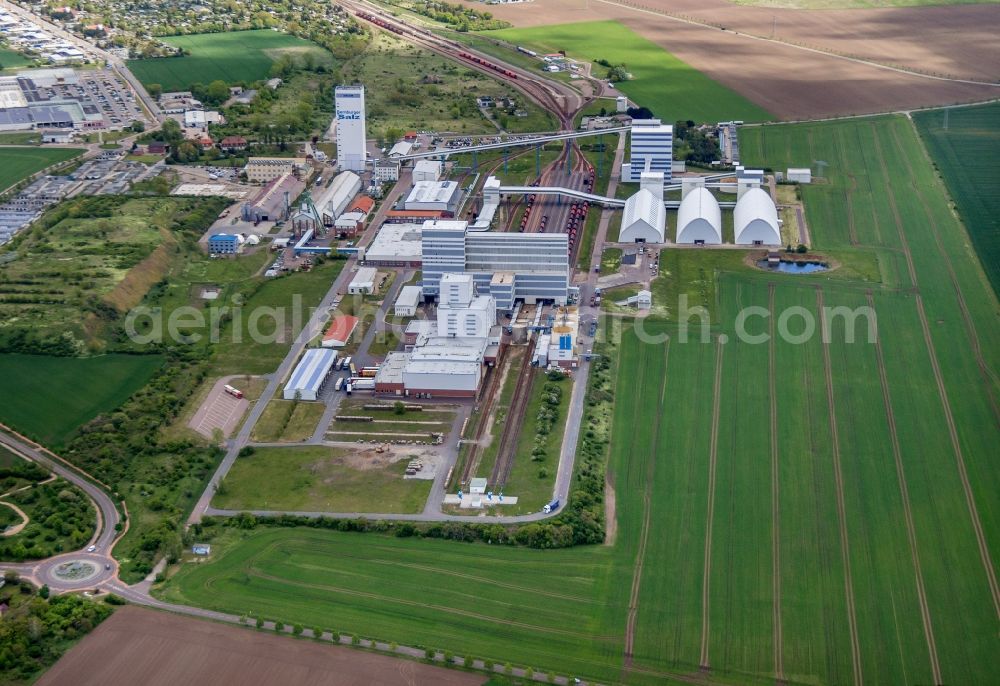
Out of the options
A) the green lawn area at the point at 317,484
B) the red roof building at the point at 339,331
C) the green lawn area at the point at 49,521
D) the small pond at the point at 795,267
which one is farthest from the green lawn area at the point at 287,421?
the small pond at the point at 795,267

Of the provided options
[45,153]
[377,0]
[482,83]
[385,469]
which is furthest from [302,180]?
[377,0]

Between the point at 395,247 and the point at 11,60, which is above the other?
the point at 11,60

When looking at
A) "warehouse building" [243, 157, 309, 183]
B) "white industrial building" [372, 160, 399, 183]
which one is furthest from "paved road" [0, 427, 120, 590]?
"white industrial building" [372, 160, 399, 183]

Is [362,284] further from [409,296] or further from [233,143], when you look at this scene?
[233,143]

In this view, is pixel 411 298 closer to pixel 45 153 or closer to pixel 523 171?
pixel 523 171

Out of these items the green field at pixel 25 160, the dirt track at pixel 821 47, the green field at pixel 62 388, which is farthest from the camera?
the dirt track at pixel 821 47

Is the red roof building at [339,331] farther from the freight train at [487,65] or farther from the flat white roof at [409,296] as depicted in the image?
the freight train at [487,65]

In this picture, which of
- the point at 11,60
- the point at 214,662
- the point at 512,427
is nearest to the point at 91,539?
the point at 214,662
